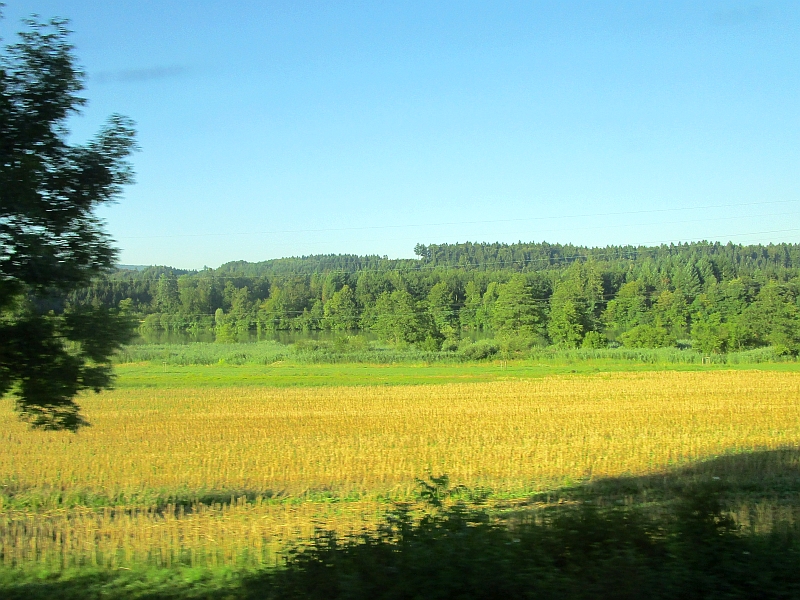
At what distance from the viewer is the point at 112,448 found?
71.8 ft

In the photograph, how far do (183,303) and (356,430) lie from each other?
65139 mm

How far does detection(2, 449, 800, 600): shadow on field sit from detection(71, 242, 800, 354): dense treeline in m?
64.9

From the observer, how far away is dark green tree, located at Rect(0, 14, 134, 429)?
8.01 m

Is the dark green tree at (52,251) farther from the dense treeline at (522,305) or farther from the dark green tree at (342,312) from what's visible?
the dark green tree at (342,312)

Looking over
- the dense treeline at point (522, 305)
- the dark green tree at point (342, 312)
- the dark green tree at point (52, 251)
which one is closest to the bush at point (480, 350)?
the dense treeline at point (522, 305)

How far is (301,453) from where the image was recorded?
20609 millimetres

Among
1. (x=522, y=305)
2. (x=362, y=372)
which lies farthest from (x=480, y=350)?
Answer: (x=362, y=372)

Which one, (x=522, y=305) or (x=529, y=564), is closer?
(x=529, y=564)

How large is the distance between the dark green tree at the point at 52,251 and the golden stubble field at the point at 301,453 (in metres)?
2.24

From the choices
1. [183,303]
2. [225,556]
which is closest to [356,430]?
[225,556]

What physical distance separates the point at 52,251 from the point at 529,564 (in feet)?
21.4

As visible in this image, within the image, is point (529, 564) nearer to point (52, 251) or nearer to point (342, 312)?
point (52, 251)

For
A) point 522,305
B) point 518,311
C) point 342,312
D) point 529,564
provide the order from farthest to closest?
point 342,312
point 522,305
point 518,311
point 529,564

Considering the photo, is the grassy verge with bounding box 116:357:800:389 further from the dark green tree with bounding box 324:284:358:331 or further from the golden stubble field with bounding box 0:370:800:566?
the dark green tree with bounding box 324:284:358:331
